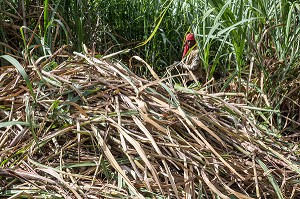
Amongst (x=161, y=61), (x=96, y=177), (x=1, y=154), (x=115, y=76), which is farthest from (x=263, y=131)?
(x=161, y=61)

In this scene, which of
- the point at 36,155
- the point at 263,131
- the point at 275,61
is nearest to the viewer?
the point at 36,155

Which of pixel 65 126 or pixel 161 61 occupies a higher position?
pixel 65 126

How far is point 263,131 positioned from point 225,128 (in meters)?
0.23

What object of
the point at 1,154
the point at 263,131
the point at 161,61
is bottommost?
the point at 161,61

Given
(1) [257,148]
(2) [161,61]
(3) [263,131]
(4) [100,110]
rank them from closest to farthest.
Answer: (4) [100,110]
(1) [257,148]
(3) [263,131]
(2) [161,61]

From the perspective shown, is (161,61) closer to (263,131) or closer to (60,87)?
(263,131)

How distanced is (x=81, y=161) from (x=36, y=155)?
0.42 ft

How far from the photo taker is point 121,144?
1.45 m

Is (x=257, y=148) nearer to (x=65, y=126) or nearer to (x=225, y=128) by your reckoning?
(x=225, y=128)

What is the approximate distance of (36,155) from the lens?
145 cm

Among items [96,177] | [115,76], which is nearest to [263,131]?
[115,76]

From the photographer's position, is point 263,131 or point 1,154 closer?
point 1,154

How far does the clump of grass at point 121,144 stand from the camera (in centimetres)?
137

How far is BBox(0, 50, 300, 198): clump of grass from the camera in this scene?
53.8 inches
